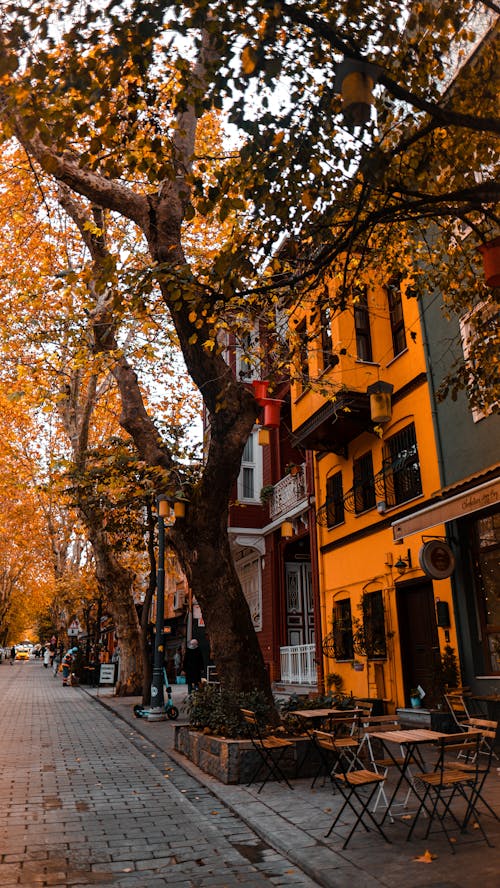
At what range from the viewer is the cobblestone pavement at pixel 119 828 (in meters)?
4.83

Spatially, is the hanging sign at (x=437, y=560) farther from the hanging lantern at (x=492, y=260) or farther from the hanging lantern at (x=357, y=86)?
the hanging lantern at (x=357, y=86)

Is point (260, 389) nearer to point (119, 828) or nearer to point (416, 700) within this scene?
point (119, 828)

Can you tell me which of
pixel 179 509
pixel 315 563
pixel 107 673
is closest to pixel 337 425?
pixel 315 563

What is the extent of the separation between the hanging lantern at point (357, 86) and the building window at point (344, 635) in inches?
519

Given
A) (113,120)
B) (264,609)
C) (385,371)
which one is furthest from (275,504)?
(113,120)

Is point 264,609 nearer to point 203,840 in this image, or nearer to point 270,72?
point 203,840

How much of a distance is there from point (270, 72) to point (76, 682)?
31.9m

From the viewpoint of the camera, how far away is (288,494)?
66.1ft

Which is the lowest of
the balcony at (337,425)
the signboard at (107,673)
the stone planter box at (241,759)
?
the stone planter box at (241,759)

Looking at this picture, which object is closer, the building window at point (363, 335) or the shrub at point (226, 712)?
the shrub at point (226, 712)

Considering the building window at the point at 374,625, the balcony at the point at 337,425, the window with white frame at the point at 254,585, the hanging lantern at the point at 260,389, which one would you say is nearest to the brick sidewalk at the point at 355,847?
the hanging lantern at the point at 260,389

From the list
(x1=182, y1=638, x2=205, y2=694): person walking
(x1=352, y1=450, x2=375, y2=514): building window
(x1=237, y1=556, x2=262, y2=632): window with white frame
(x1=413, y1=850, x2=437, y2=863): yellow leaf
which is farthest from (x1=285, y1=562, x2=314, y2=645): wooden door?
(x1=413, y1=850, x2=437, y2=863): yellow leaf

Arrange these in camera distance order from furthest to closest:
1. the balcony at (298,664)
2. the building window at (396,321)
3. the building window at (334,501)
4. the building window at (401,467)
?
the balcony at (298,664) < the building window at (334,501) < the building window at (396,321) < the building window at (401,467)

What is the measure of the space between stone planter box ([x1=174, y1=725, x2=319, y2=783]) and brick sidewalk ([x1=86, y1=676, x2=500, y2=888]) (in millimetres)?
358
